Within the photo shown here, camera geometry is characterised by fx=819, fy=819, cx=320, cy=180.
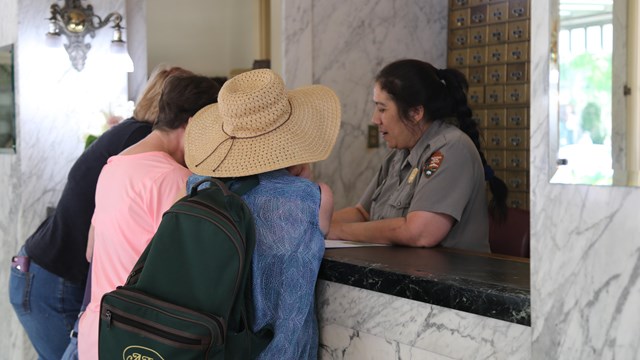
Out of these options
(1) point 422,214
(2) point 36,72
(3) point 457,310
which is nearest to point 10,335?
(2) point 36,72

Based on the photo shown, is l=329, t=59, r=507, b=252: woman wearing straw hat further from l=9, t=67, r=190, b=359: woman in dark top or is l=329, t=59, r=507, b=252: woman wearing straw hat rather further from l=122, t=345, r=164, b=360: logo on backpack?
l=122, t=345, r=164, b=360: logo on backpack

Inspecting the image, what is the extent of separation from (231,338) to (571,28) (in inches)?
40.5

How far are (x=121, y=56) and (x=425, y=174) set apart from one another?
2389 mm

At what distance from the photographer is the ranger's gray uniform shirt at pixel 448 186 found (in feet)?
9.80

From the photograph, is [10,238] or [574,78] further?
[10,238]

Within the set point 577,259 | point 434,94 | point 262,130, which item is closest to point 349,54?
point 434,94

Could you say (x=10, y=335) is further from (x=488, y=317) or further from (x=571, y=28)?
(x=571, y=28)

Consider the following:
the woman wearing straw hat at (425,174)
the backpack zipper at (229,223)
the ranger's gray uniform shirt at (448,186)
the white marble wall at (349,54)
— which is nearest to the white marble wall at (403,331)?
the backpack zipper at (229,223)

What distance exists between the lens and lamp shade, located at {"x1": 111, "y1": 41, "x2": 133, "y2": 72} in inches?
187

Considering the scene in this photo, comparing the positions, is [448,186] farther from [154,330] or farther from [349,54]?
[349,54]

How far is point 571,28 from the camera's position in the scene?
1637mm

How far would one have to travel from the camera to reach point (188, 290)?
1.90 m

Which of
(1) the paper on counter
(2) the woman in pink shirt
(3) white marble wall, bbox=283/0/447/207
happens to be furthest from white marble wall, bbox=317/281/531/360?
Result: (3) white marble wall, bbox=283/0/447/207

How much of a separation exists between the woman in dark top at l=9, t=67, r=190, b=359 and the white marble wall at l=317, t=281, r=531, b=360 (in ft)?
3.96
